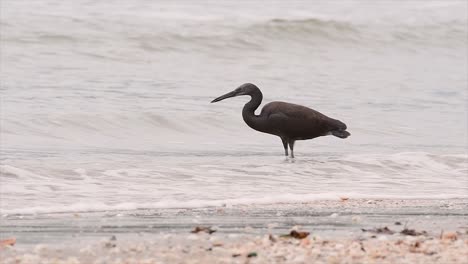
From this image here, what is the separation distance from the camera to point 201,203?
877 cm

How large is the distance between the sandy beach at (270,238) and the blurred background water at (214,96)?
841 millimetres

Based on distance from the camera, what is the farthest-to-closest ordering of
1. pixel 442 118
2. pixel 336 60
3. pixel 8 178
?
pixel 336 60, pixel 442 118, pixel 8 178

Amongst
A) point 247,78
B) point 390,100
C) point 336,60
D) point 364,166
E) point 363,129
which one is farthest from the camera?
point 336,60

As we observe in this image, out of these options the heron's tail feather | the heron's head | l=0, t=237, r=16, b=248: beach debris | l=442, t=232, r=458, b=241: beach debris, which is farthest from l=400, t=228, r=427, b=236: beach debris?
the heron's head

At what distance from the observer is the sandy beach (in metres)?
6.34

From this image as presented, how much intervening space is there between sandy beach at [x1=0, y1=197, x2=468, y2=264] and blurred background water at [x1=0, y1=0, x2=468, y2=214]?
841mm

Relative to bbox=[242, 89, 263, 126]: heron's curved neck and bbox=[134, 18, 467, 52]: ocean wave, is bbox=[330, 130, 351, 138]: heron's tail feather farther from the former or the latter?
bbox=[134, 18, 467, 52]: ocean wave

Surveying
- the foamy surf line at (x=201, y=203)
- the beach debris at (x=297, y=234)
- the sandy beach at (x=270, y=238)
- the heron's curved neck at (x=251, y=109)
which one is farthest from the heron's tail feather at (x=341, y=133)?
the beach debris at (x=297, y=234)

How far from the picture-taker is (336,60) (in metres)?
22.3

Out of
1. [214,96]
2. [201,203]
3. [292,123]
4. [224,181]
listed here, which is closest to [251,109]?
[292,123]

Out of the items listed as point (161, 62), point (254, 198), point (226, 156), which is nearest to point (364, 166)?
point (226, 156)

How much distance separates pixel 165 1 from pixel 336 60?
20.3 feet

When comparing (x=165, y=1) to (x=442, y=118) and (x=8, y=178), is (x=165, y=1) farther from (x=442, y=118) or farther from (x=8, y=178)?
(x=8, y=178)

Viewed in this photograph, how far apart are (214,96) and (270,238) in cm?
1029
